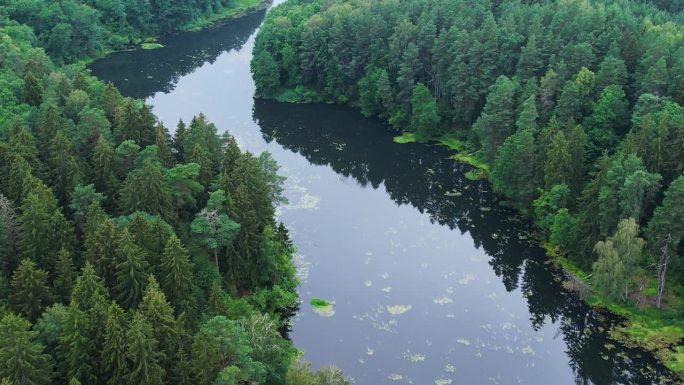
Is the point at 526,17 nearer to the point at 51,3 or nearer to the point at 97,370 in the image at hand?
the point at 97,370

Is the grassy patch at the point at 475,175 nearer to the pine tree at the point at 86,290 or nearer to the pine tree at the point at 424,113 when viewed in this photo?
the pine tree at the point at 424,113

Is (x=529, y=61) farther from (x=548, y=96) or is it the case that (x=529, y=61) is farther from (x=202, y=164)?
(x=202, y=164)

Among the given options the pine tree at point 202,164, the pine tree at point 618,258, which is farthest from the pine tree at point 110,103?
the pine tree at point 618,258

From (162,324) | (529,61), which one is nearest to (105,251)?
(162,324)

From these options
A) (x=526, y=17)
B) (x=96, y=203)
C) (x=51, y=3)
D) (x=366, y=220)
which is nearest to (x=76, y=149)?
(x=96, y=203)

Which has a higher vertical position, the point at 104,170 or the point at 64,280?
the point at 104,170
